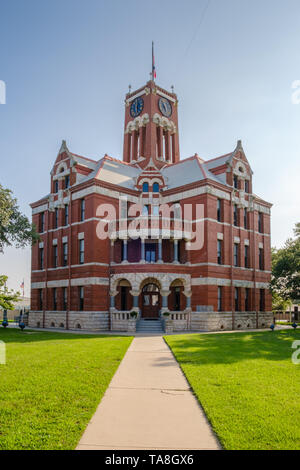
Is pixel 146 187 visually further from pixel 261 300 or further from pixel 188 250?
pixel 261 300

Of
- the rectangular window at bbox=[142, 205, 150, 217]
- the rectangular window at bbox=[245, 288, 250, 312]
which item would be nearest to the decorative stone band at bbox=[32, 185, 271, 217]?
the rectangular window at bbox=[142, 205, 150, 217]

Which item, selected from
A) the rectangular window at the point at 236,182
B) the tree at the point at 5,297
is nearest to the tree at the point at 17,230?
the tree at the point at 5,297

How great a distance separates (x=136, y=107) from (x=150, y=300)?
23484 mm

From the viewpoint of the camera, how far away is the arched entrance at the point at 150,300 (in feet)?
110

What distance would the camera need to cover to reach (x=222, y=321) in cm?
3186

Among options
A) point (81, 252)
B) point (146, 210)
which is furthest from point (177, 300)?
point (81, 252)

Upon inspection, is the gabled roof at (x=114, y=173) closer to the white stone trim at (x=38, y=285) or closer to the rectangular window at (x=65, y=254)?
the rectangular window at (x=65, y=254)

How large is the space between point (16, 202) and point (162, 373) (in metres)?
23.6

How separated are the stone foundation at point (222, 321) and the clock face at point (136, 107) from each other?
25.1 m

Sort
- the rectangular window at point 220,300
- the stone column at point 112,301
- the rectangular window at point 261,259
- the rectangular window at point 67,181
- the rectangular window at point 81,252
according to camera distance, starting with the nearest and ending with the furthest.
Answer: the stone column at point 112,301, the rectangular window at point 220,300, the rectangular window at point 81,252, the rectangular window at point 67,181, the rectangular window at point 261,259

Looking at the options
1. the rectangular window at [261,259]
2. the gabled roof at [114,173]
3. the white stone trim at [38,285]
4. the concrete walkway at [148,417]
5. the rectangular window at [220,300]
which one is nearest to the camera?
the concrete walkway at [148,417]

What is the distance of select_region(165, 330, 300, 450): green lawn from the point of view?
5949mm
